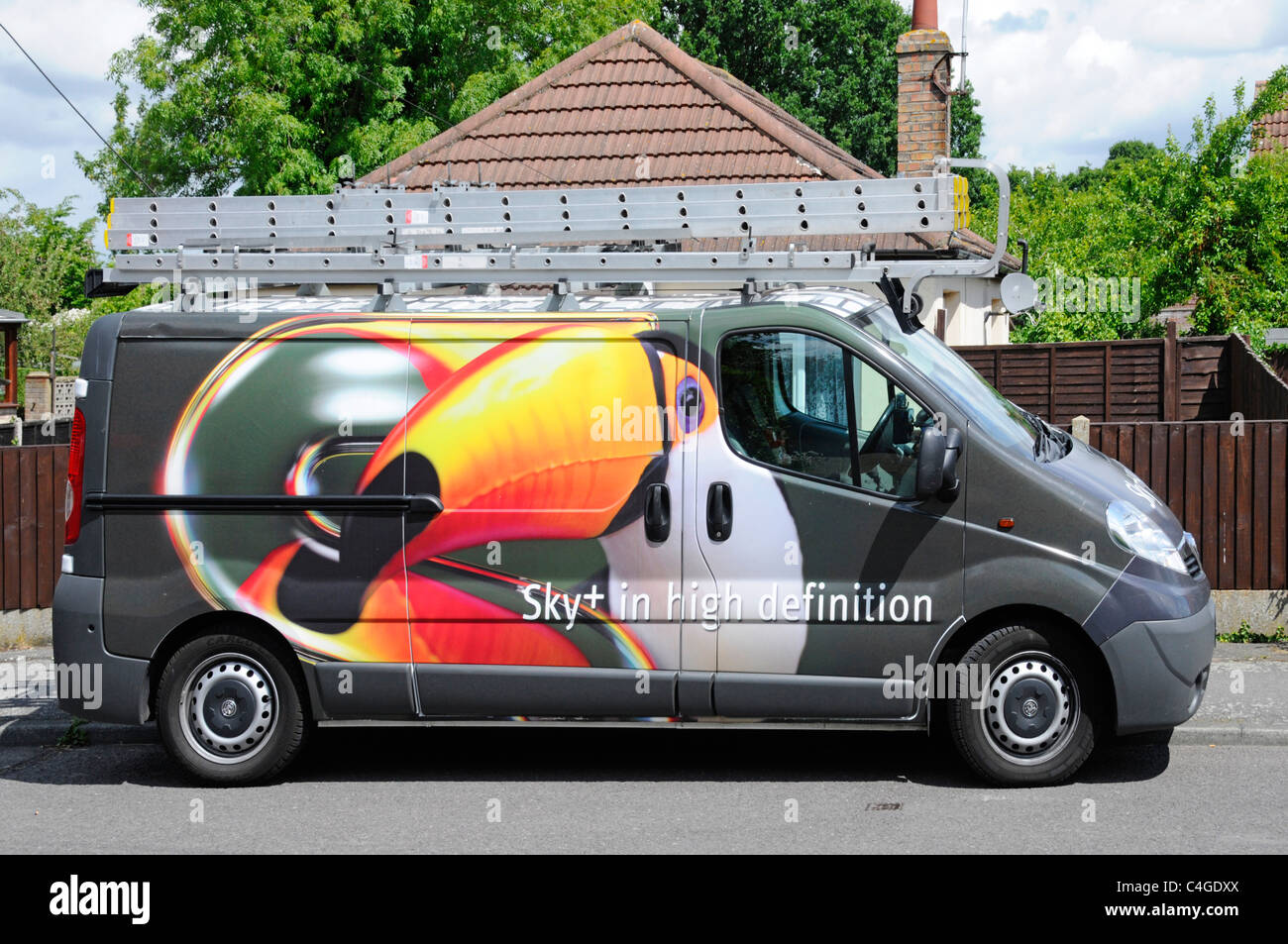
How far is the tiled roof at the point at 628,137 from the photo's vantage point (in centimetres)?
1705

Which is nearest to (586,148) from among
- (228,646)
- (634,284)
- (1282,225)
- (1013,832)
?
(1282,225)

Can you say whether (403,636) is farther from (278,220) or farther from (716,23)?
(716,23)

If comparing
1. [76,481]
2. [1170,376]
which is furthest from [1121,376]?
[76,481]

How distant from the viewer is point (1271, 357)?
14.6m

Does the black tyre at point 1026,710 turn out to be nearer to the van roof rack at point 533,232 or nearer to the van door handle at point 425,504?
the van roof rack at point 533,232

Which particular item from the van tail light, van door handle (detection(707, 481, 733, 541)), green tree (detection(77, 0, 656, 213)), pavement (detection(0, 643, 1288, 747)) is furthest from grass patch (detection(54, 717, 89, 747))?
green tree (detection(77, 0, 656, 213))

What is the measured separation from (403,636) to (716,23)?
40.3 meters

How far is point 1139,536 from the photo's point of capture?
20.3 ft

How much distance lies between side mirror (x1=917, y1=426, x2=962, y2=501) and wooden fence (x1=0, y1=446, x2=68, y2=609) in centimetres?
683

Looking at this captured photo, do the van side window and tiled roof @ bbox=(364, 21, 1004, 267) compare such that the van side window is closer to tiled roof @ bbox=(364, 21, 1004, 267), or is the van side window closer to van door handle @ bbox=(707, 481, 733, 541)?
van door handle @ bbox=(707, 481, 733, 541)

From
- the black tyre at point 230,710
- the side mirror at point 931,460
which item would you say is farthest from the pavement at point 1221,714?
the side mirror at point 931,460

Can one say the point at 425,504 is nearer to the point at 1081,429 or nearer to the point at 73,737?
the point at 73,737

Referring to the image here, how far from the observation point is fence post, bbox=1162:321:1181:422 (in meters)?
15.3

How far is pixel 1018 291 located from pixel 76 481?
15.2 ft
